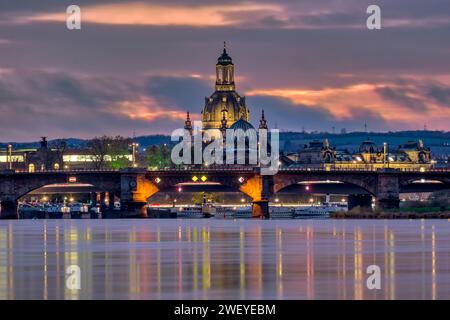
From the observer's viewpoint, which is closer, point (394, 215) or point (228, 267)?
point (228, 267)

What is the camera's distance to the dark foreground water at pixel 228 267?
58.9 meters

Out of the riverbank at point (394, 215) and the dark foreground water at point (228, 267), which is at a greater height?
the riverbank at point (394, 215)

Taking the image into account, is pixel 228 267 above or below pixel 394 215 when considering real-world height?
below

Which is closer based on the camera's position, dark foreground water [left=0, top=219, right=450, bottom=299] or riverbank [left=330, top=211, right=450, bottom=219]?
dark foreground water [left=0, top=219, right=450, bottom=299]

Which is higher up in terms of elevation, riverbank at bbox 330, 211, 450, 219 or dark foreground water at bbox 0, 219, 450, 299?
riverbank at bbox 330, 211, 450, 219

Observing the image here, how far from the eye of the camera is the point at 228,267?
236 ft

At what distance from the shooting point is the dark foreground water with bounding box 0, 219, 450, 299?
58.9 metres

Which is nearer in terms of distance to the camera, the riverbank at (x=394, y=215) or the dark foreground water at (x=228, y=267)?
the dark foreground water at (x=228, y=267)

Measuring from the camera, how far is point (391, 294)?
57.7 meters

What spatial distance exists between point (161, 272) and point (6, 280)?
25.3 feet
